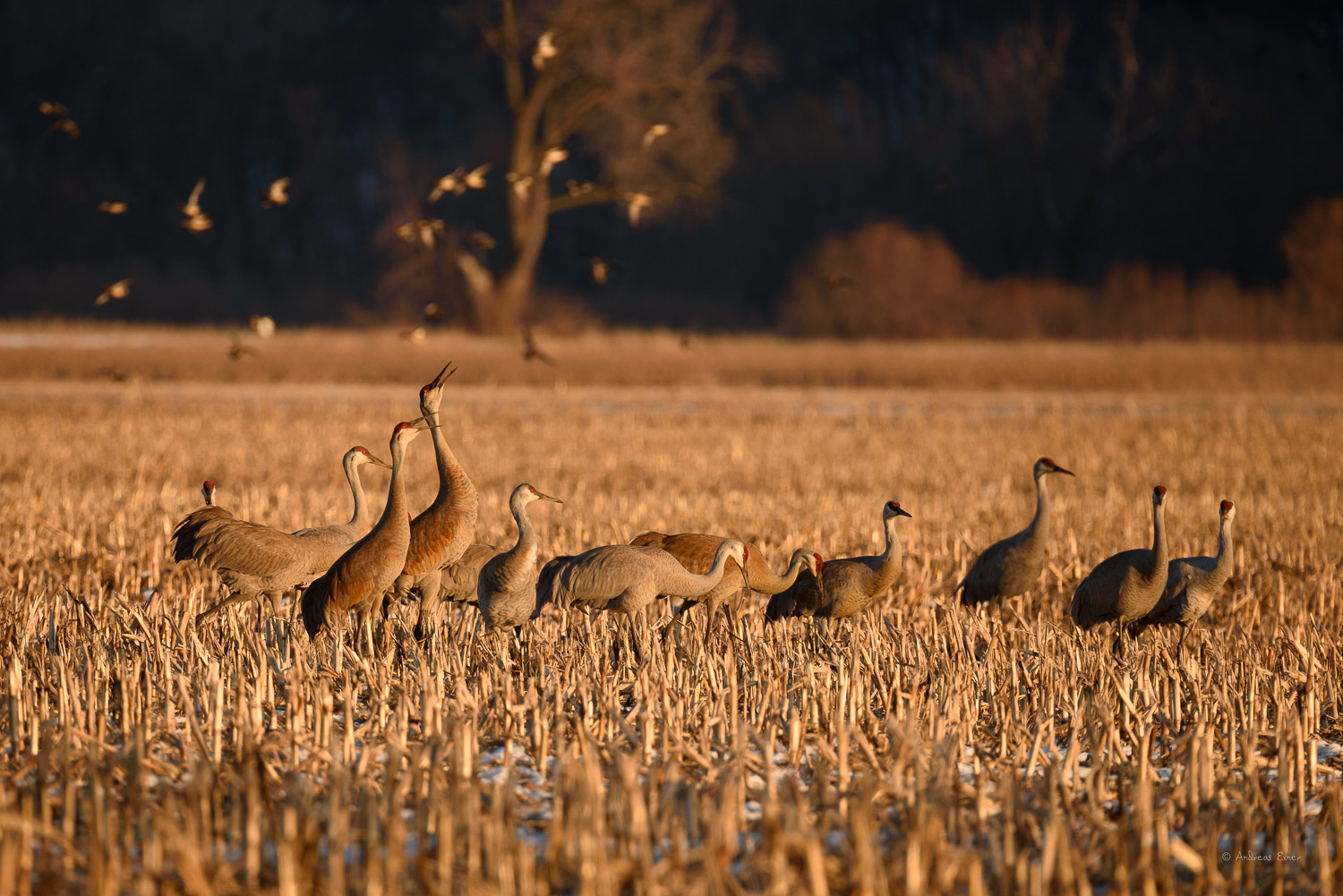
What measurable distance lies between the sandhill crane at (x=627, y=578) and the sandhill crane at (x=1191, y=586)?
2.31 m

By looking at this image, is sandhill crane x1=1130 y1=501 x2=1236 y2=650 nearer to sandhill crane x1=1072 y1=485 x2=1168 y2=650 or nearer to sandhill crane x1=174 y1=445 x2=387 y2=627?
sandhill crane x1=1072 y1=485 x2=1168 y2=650

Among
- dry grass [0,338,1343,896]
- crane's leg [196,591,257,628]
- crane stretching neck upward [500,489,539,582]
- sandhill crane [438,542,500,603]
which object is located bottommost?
dry grass [0,338,1343,896]

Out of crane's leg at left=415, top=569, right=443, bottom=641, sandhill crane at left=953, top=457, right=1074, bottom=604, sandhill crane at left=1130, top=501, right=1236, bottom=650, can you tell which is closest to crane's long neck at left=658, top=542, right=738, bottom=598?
crane's leg at left=415, top=569, right=443, bottom=641

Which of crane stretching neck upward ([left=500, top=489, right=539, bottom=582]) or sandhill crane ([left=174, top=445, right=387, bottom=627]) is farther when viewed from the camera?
sandhill crane ([left=174, top=445, right=387, bottom=627])

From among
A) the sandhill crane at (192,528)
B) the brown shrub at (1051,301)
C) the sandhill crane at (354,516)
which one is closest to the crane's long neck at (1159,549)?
the sandhill crane at (354,516)

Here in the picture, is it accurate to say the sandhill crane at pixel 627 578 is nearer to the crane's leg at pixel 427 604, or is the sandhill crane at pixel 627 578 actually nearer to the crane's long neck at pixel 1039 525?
the crane's leg at pixel 427 604

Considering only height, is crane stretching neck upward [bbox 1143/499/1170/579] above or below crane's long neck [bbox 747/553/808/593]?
above

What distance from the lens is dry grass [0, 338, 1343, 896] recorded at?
11.4 ft

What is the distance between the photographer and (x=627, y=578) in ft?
20.0

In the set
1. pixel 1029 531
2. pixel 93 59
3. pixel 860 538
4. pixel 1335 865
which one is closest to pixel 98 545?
pixel 860 538

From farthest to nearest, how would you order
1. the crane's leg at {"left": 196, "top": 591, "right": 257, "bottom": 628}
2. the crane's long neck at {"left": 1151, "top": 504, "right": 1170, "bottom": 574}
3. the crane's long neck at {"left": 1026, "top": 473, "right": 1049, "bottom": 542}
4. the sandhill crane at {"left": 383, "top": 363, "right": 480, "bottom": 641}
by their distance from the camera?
the crane's long neck at {"left": 1026, "top": 473, "right": 1049, "bottom": 542}, the crane's long neck at {"left": 1151, "top": 504, "right": 1170, "bottom": 574}, the crane's leg at {"left": 196, "top": 591, "right": 257, "bottom": 628}, the sandhill crane at {"left": 383, "top": 363, "right": 480, "bottom": 641}

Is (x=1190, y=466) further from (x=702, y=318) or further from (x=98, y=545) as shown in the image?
(x=702, y=318)

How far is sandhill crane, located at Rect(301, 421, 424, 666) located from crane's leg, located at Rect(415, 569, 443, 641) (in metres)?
0.38

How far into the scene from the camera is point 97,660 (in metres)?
5.27
